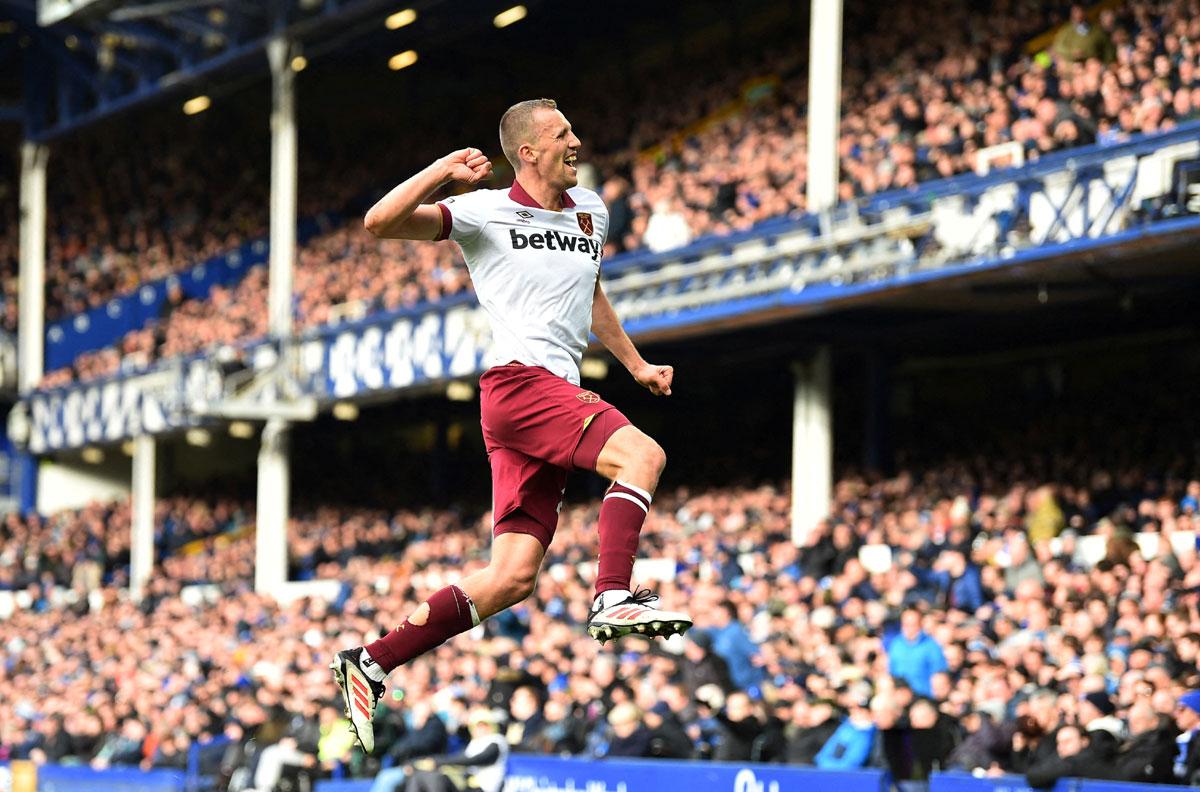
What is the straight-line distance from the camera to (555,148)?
24.2 feet

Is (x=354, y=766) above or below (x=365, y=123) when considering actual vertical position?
below

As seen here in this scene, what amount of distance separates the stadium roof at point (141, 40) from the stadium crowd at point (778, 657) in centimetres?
752

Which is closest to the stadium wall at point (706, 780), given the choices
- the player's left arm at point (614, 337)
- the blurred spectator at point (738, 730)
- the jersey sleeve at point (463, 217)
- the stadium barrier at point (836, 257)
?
the blurred spectator at point (738, 730)

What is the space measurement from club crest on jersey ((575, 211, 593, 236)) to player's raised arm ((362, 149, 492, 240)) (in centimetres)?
58

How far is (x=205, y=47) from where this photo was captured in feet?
106

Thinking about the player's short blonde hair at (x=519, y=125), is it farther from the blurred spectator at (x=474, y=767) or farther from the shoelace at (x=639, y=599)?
the blurred spectator at (x=474, y=767)

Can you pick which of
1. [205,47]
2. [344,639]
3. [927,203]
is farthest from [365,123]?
[927,203]

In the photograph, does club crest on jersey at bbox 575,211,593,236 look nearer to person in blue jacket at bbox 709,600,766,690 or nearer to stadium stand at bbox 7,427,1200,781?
stadium stand at bbox 7,427,1200,781

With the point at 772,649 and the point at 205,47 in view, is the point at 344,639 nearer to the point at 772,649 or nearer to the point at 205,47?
the point at 772,649

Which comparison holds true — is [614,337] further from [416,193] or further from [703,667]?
[703,667]

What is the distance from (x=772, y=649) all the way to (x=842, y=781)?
387 cm

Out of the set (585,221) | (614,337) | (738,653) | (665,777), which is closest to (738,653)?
(738,653)

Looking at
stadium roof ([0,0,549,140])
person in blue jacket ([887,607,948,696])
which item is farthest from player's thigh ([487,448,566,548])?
stadium roof ([0,0,549,140])

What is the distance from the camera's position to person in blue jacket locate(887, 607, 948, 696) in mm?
15484
